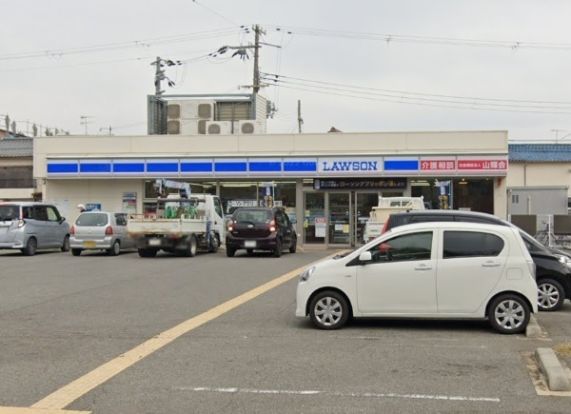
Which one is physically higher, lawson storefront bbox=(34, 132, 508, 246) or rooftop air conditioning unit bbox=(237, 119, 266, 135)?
rooftop air conditioning unit bbox=(237, 119, 266, 135)

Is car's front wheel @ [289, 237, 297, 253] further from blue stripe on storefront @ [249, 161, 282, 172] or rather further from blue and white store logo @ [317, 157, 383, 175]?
blue stripe on storefront @ [249, 161, 282, 172]

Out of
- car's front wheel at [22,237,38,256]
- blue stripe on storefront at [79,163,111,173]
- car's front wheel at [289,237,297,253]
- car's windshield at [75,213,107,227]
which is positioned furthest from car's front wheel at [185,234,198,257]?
blue stripe on storefront at [79,163,111,173]

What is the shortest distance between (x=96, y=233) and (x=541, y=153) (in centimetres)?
2548

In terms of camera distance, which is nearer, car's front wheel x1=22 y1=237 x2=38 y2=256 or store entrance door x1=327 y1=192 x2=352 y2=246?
car's front wheel x1=22 y1=237 x2=38 y2=256

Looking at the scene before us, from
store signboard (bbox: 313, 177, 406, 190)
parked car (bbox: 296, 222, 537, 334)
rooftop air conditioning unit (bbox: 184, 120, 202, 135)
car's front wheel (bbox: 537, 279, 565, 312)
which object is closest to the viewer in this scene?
parked car (bbox: 296, 222, 537, 334)

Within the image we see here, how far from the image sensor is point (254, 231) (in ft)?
72.8

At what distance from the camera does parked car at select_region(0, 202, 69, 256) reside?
76.0 feet

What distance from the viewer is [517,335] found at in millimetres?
9086

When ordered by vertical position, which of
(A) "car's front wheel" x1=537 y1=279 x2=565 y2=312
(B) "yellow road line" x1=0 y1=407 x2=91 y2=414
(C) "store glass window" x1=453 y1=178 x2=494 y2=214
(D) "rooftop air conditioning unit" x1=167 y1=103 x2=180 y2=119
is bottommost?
(B) "yellow road line" x1=0 y1=407 x2=91 y2=414

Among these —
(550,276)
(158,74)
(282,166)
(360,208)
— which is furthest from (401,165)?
(158,74)

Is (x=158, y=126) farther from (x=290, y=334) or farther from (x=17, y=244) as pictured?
(x=290, y=334)

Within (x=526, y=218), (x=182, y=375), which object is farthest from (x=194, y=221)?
(x=182, y=375)

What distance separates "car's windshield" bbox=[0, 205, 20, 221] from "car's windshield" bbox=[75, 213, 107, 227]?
6.63 feet

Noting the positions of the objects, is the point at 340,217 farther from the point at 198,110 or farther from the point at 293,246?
the point at 198,110
